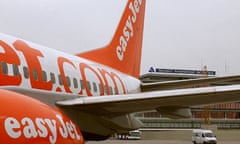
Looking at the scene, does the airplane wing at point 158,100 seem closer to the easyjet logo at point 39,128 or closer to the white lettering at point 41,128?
the easyjet logo at point 39,128

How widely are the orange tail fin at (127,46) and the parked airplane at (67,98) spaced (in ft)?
3.80

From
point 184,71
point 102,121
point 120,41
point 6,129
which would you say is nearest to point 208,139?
point 120,41

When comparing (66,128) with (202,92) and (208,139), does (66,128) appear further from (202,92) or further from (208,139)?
(208,139)

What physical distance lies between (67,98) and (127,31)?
5.74m

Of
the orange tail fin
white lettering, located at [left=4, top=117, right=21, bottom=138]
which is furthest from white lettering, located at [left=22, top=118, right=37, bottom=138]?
the orange tail fin

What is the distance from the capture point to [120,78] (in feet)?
39.3

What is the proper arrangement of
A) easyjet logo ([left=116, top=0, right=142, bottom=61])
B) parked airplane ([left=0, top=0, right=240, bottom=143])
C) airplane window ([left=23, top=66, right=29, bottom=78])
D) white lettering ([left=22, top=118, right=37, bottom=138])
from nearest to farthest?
white lettering ([left=22, top=118, right=37, bottom=138]), parked airplane ([left=0, top=0, right=240, bottom=143]), airplane window ([left=23, top=66, right=29, bottom=78]), easyjet logo ([left=116, top=0, right=142, bottom=61])

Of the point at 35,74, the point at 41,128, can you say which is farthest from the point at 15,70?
the point at 41,128

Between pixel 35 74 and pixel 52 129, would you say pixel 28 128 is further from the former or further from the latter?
pixel 35 74

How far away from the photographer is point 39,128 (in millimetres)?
5031

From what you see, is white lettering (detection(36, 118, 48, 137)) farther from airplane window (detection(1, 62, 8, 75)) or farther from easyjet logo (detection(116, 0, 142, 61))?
easyjet logo (detection(116, 0, 142, 61))

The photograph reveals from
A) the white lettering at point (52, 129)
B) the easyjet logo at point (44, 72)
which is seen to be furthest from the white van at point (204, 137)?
the white lettering at point (52, 129)

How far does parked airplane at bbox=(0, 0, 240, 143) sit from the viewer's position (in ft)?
16.3

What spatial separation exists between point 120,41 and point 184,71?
67.6 m
